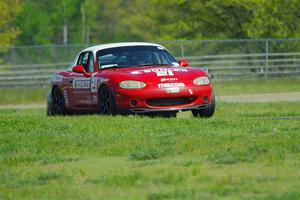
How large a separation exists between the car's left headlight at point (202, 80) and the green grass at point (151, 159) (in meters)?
2.15

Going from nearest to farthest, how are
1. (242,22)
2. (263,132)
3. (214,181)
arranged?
(214,181) → (263,132) → (242,22)

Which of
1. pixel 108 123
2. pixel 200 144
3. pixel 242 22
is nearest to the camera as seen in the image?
pixel 200 144

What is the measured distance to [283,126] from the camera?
45.1ft

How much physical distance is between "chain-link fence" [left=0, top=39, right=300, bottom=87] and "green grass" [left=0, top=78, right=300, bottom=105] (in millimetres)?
985

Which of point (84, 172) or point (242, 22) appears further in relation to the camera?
point (242, 22)

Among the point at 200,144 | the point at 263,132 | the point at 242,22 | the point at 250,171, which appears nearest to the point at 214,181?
the point at 250,171

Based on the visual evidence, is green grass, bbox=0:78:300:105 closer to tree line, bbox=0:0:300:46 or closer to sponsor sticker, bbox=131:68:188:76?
tree line, bbox=0:0:300:46

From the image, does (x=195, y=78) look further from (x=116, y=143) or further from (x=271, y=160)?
(x=271, y=160)

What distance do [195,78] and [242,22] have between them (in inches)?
1231

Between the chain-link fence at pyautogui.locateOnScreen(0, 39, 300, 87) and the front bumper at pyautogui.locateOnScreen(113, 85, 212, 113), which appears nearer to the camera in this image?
the front bumper at pyautogui.locateOnScreen(113, 85, 212, 113)

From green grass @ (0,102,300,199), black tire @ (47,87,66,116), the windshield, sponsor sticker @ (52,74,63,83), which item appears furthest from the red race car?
green grass @ (0,102,300,199)

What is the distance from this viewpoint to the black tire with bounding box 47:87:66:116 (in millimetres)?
19828

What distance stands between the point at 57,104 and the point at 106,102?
295cm

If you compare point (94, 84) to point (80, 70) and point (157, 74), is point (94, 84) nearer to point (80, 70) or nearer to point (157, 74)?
Answer: point (80, 70)
